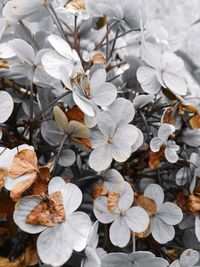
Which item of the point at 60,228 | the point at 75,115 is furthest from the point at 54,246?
the point at 75,115

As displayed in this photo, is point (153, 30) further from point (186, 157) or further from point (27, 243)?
point (27, 243)

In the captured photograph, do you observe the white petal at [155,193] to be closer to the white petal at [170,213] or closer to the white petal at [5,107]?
the white petal at [170,213]

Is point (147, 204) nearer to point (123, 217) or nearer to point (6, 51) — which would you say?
point (123, 217)

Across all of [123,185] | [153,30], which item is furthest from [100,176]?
[153,30]

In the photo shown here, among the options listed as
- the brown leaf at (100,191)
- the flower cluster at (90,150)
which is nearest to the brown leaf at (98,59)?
the flower cluster at (90,150)

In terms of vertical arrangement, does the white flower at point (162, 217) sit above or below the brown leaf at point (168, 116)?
below

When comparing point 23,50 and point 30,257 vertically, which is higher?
point 23,50

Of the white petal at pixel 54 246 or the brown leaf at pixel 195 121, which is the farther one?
the brown leaf at pixel 195 121
